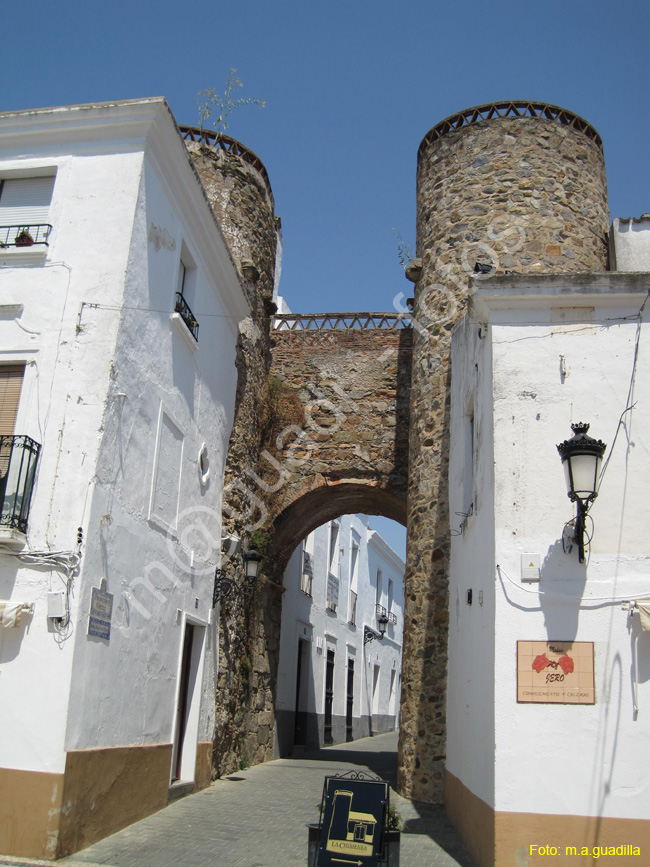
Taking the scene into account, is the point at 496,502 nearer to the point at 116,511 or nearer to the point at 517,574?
the point at 517,574

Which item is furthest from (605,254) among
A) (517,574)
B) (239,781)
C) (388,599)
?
(388,599)

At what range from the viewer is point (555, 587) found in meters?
5.99

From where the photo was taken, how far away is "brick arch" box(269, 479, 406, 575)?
40.5 feet

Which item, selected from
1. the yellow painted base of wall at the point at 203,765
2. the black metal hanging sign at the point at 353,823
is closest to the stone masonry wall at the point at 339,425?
the yellow painted base of wall at the point at 203,765

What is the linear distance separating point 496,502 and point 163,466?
3.69 meters

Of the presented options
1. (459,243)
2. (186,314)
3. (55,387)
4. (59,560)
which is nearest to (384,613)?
(459,243)

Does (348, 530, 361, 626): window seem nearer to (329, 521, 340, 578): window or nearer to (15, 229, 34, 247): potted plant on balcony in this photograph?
(329, 521, 340, 578): window

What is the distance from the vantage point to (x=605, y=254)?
1085cm

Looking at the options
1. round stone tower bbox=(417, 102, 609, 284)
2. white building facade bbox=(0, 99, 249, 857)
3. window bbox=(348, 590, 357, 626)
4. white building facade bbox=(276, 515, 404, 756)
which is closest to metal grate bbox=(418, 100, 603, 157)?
round stone tower bbox=(417, 102, 609, 284)

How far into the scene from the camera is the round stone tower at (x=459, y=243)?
9570 mm

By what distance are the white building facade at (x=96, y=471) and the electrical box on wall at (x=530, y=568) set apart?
350 cm

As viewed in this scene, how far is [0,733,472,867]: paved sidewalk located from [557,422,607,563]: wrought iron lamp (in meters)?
3.04

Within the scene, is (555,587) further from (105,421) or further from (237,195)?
(237,195)

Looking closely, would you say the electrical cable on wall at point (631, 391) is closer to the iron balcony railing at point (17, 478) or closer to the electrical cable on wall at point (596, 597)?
the electrical cable on wall at point (596, 597)
